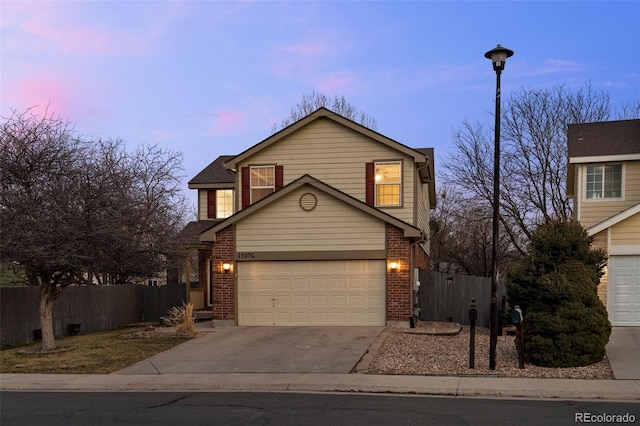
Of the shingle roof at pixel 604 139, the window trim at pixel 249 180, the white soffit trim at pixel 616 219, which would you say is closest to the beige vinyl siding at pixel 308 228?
the window trim at pixel 249 180

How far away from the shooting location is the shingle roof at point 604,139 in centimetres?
1970

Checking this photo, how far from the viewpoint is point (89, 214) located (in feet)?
49.6

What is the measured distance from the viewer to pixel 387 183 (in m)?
21.2

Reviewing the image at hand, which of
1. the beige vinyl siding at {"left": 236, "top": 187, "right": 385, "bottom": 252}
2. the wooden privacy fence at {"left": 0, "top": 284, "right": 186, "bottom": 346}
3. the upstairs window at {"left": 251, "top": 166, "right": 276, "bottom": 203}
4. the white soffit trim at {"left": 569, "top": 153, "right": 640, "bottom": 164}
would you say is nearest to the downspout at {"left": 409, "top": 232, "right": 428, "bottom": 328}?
the beige vinyl siding at {"left": 236, "top": 187, "right": 385, "bottom": 252}

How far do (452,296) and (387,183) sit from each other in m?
5.10

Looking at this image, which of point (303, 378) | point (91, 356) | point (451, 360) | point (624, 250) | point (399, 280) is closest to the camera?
point (303, 378)

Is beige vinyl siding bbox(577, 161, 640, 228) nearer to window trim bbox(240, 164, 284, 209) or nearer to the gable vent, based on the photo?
the gable vent

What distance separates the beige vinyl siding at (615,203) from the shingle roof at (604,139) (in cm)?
65

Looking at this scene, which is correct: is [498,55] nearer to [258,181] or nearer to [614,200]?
[614,200]

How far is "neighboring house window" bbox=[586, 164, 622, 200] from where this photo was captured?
19.9 meters

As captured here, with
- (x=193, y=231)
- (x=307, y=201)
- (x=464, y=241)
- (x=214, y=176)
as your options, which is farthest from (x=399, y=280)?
(x=464, y=241)

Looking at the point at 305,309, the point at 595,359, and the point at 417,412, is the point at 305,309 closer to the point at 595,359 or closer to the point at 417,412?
the point at 595,359

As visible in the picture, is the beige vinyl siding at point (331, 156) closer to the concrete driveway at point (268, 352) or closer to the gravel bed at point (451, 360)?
the concrete driveway at point (268, 352)

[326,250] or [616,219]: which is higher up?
[616,219]
